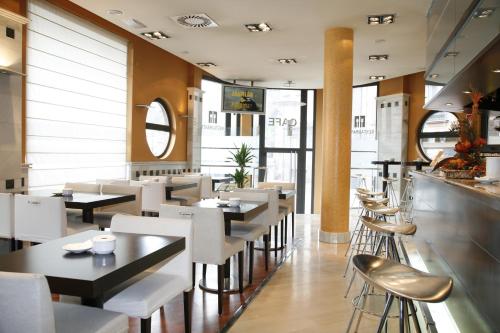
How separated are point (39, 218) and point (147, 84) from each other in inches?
186

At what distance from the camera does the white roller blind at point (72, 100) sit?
5578 millimetres

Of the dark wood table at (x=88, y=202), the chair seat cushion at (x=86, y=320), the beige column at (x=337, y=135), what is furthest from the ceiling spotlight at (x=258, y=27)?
the chair seat cushion at (x=86, y=320)

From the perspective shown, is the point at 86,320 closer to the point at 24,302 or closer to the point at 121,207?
the point at 24,302

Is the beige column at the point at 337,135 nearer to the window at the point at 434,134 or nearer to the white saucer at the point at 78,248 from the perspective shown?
the window at the point at 434,134

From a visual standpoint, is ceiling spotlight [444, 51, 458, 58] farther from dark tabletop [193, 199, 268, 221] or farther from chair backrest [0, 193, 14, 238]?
chair backrest [0, 193, 14, 238]

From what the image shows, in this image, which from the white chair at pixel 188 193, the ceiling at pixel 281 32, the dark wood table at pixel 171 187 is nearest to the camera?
the ceiling at pixel 281 32

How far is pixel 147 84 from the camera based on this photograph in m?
8.08

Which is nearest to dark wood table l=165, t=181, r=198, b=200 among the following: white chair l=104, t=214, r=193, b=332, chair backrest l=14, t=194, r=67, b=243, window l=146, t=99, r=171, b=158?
window l=146, t=99, r=171, b=158

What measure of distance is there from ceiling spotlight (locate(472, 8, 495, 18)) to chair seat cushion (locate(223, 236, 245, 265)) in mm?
2807

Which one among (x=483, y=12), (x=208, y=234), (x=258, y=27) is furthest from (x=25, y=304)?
(x=258, y=27)

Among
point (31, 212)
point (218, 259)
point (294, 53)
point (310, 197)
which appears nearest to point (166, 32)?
point (294, 53)

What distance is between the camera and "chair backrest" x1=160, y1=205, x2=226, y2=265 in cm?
349

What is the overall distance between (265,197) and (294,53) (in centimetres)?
402

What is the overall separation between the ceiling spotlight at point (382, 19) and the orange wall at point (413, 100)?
4432 millimetres
